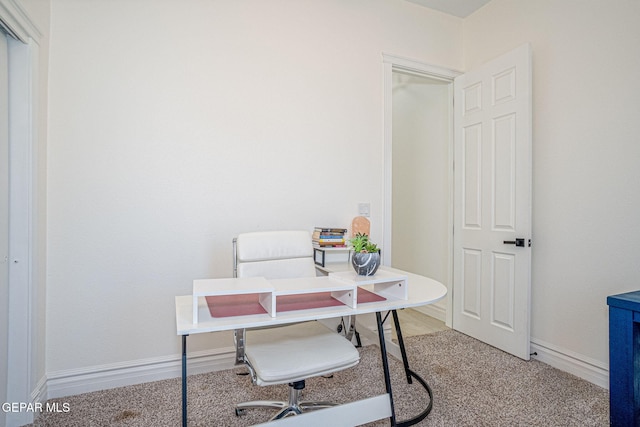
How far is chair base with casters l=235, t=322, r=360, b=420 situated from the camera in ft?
4.47

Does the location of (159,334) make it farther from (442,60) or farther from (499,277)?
(442,60)

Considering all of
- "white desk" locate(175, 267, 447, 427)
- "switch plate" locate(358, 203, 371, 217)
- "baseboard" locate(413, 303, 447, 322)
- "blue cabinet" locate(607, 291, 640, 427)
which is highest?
"switch plate" locate(358, 203, 371, 217)

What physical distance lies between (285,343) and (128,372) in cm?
123

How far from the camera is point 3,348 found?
1638 mm

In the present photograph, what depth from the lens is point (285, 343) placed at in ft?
5.23

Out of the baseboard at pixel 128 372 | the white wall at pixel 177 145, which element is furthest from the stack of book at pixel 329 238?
the baseboard at pixel 128 372

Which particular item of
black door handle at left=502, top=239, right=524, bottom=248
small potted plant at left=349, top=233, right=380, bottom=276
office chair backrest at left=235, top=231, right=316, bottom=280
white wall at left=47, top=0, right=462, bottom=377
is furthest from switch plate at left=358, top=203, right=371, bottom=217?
small potted plant at left=349, top=233, right=380, bottom=276

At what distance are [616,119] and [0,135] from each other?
338 cm

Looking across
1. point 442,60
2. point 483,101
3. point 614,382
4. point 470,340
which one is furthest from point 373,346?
point 442,60

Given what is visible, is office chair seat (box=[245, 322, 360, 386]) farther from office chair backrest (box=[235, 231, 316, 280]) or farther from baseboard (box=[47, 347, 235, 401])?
baseboard (box=[47, 347, 235, 401])

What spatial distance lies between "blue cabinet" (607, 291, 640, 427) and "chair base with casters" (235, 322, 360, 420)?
1182 mm

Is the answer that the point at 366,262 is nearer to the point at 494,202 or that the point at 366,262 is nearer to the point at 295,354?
the point at 295,354

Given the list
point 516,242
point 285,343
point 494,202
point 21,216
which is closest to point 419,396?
point 285,343

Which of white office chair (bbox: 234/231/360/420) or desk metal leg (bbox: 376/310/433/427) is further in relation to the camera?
desk metal leg (bbox: 376/310/433/427)
